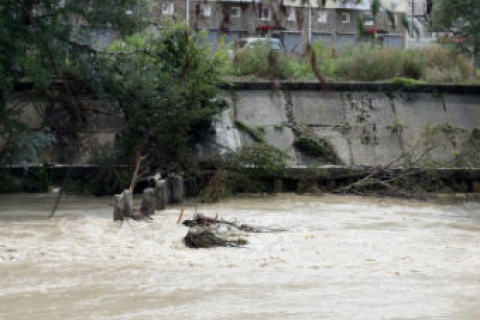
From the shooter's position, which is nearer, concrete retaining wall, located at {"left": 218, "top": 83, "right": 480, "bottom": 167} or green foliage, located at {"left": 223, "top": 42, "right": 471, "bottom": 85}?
concrete retaining wall, located at {"left": 218, "top": 83, "right": 480, "bottom": 167}

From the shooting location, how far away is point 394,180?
46.3 ft

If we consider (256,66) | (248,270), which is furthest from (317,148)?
(248,270)

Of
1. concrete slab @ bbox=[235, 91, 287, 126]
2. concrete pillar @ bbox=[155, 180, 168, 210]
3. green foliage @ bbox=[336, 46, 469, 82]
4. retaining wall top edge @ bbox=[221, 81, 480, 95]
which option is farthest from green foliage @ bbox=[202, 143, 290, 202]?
green foliage @ bbox=[336, 46, 469, 82]

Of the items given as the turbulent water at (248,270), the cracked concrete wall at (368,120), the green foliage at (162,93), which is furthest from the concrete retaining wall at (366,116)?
the turbulent water at (248,270)

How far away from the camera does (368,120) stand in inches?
704

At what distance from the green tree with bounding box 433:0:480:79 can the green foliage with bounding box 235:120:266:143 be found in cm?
465

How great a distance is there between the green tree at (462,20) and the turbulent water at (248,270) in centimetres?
678

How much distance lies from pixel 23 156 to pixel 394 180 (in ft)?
22.4

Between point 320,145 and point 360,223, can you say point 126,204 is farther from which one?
point 320,145

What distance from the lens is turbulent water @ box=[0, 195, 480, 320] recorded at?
18.0 feet

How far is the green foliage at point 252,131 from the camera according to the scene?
16.7 meters

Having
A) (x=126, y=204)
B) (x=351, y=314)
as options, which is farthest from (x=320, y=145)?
(x=351, y=314)

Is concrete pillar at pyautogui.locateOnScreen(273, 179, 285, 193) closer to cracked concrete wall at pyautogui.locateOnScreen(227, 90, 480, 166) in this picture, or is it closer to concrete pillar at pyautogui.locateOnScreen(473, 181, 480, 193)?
cracked concrete wall at pyautogui.locateOnScreen(227, 90, 480, 166)

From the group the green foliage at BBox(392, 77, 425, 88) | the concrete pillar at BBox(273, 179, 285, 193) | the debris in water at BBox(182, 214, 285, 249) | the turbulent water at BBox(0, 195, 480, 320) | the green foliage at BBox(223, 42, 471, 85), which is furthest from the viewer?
the green foliage at BBox(223, 42, 471, 85)
